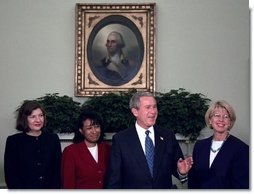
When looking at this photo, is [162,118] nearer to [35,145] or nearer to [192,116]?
[192,116]

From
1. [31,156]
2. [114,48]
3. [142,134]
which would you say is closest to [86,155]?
[31,156]

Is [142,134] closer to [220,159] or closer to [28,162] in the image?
[220,159]

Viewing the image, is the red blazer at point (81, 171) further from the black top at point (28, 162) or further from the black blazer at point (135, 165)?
the black blazer at point (135, 165)

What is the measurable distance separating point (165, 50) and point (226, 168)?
3.64 metres

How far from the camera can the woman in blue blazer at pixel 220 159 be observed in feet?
10.6

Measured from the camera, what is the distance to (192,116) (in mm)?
6227

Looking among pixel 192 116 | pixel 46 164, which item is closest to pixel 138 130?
pixel 46 164

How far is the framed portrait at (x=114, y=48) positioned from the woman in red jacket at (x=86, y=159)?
2473 millimetres

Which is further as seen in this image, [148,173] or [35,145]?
[35,145]

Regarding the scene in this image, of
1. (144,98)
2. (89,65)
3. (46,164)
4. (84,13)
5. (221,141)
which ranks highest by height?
(84,13)

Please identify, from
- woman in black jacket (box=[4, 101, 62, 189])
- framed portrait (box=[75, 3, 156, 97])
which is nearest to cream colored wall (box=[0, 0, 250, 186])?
framed portrait (box=[75, 3, 156, 97])

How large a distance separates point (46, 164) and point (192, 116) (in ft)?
9.11

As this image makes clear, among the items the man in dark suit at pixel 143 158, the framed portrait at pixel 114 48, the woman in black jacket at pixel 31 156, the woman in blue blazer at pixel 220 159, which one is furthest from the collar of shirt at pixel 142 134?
the framed portrait at pixel 114 48

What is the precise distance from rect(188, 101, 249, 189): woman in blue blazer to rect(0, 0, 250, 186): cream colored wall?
3.19 metres
